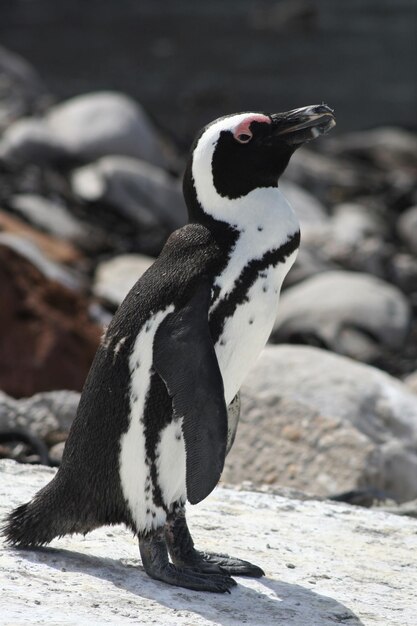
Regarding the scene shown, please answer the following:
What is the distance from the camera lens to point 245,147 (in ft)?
12.1

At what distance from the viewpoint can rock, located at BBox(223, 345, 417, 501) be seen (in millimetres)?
5730

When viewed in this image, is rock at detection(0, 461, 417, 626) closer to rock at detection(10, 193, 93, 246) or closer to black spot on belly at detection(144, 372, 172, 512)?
black spot on belly at detection(144, 372, 172, 512)

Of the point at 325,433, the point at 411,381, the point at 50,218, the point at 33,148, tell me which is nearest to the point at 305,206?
the point at 33,148

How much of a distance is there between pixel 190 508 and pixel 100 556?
0.72 m

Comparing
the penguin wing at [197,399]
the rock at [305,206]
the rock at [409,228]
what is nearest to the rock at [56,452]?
the penguin wing at [197,399]

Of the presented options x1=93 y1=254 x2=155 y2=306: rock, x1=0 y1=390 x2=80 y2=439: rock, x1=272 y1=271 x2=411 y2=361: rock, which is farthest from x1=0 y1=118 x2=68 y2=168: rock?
x1=0 y1=390 x2=80 y2=439: rock

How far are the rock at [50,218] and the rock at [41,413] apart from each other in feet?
15.7

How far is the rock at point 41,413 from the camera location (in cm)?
583

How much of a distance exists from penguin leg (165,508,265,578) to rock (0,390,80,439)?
214 centimetres

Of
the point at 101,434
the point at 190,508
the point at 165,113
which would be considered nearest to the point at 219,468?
the point at 101,434

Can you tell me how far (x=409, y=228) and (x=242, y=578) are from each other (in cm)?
974

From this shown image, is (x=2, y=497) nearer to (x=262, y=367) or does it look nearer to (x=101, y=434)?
(x=101, y=434)

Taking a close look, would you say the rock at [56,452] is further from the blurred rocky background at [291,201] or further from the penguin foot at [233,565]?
the penguin foot at [233,565]

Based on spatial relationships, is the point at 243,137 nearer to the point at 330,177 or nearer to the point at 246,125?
the point at 246,125
